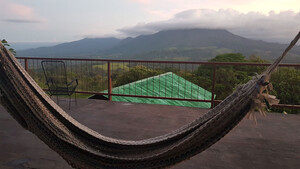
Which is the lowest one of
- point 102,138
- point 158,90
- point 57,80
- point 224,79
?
point 224,79

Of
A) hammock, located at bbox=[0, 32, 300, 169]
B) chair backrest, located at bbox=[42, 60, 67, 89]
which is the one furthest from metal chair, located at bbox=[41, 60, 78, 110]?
hammock, located at bbox=[0, 32, 300, 169]

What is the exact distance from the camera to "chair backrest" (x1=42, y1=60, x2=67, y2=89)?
15.0ft

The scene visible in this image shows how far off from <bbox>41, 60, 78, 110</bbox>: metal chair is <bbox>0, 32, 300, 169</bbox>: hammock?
2.60 meters

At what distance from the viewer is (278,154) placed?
269 centimetres

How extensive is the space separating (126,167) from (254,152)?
1.70 metres

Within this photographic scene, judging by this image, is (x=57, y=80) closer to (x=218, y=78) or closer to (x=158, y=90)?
(x=158, y=90)

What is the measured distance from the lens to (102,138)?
1.87 metres

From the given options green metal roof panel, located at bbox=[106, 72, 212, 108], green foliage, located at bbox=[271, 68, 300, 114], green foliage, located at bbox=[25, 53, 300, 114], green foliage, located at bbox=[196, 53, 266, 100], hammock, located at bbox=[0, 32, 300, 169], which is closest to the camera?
hammock, located at bbox=[0, 32, 300, 169]

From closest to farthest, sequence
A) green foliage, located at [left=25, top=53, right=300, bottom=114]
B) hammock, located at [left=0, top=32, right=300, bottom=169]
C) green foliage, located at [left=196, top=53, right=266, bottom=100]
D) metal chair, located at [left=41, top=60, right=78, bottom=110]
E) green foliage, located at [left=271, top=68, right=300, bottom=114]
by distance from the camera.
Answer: hammock, located at [left=0, top=32, right=300, bottom=169], metal chair, located at [left=41, top=60, right=78, bottom=110], green foliage, located at [left=25, top=53, right=300, bottom=114], green foliage, located at [left=271, top=68, right=300, bottom=114], green foliage, located at [left=196, top=53, right=266, bottom=100]

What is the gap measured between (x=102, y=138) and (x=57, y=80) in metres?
3.15

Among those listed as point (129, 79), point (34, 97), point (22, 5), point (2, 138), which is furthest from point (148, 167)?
point (129, 79)

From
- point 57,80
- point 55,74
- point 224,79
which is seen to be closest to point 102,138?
point 57,80

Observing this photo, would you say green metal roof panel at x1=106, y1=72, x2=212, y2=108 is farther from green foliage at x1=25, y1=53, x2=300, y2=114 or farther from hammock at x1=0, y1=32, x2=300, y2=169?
hammock at x1=0, y1=32, x2=300, y2=169

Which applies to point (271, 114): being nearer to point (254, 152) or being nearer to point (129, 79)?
point (254, 152)
